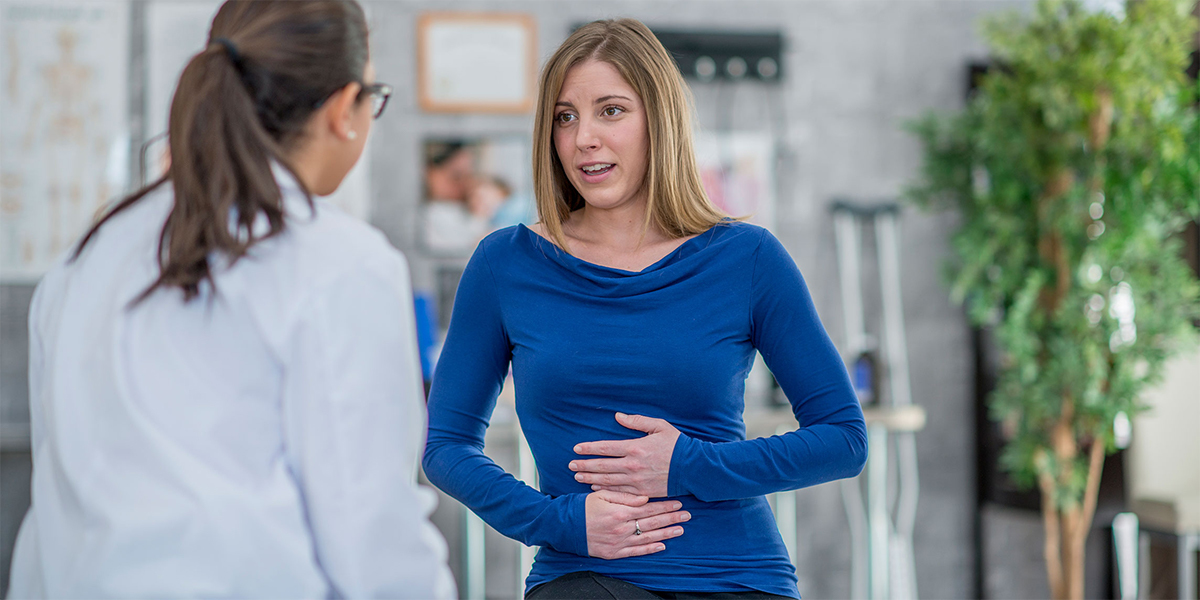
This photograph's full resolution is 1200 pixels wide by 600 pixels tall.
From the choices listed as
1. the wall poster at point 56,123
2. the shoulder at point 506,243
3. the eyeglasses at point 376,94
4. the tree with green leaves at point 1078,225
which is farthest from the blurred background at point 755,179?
the eyeglasses at point 376,94

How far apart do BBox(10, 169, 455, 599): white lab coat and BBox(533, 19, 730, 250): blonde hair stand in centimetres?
59

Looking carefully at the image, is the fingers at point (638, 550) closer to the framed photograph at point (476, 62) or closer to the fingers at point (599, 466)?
the fingers at point (599, 466)

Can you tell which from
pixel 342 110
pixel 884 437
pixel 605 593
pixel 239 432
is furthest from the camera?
pixel 884 437

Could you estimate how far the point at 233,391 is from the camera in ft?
2.68

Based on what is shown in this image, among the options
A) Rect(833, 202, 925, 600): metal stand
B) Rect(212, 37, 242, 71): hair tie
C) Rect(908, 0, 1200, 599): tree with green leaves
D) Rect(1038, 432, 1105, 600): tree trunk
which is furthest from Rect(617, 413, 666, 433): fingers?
Rect(833, 202, 925, 600): metal stand

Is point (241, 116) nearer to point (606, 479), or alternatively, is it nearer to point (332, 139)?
point (332, 139)

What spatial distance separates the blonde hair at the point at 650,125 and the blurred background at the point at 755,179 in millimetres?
1770

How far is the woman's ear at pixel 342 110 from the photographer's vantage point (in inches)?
36.7

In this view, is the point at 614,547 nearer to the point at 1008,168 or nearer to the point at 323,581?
the point at 323,581

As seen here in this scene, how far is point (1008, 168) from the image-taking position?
9.81 feet

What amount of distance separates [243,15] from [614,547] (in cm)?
77

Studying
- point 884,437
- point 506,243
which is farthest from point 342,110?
point 884,437

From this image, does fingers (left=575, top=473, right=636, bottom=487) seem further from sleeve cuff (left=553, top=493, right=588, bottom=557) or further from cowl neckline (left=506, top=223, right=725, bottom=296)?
cowl neckline (left=506, top=223, right=725, bottom=296)

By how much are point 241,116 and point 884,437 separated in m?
3.12
